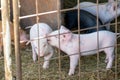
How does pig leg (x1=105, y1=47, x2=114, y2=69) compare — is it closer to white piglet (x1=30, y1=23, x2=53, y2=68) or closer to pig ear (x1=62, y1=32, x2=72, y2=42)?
pig ear (x1=62, y1=32, x2=72, y2=42)

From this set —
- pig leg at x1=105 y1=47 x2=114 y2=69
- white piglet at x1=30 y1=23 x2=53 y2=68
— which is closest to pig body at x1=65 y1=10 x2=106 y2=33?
pig leg at x1=105 y1=47 x2=114 y2=69

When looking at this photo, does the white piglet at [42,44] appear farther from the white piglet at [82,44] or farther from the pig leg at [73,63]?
Result: the pig leg at [73,63]

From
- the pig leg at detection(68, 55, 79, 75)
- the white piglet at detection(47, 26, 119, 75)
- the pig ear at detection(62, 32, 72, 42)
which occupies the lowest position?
the pig leg at detection(68, 55, 79, 75)

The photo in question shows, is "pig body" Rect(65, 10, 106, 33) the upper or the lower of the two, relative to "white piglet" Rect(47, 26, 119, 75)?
upper

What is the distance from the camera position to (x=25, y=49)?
471cm

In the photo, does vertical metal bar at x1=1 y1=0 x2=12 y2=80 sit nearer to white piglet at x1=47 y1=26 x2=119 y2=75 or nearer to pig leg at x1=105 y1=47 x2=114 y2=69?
white piglet at x1=47 y1=26 x2=119 y2=75

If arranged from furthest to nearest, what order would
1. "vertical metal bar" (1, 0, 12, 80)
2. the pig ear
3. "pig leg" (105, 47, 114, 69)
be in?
"pig leg" (105, 47, 114, 69) → the pig ear → "vertical metal bar" (1, 0, 12, 80)

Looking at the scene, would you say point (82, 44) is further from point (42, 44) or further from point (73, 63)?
point (42, 44)

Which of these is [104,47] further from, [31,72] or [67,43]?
[31,72]

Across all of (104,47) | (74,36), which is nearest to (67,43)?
(74,36)

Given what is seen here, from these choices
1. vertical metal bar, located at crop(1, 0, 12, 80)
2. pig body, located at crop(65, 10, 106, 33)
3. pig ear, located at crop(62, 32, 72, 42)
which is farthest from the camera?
pig body, located at crop(65, 10, 106, 33)

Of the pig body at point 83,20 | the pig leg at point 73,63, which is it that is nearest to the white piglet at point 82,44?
the pig leg at point 73,63

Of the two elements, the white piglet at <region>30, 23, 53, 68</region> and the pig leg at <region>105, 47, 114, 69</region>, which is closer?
the white piglet at <region>30, 23, 53, 68</region>

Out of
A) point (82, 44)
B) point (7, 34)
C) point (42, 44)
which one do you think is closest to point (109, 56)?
point (82, 44)
